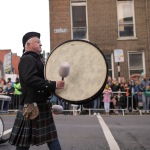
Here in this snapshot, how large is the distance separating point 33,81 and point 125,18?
17845 millimetres

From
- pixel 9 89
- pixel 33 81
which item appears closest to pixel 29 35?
pixel 33 81

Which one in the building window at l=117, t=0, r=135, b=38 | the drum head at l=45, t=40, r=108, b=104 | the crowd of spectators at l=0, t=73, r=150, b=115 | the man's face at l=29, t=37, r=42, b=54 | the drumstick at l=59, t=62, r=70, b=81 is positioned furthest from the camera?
the building window at l=117, t=0, r=135, b=38

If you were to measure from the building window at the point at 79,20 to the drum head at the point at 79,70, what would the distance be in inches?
661

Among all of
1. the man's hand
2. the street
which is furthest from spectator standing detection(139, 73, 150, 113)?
the man's hand

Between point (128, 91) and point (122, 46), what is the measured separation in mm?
Result: 5613

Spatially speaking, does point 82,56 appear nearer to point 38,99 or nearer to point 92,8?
point 38,99

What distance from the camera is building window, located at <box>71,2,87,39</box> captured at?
2066 cm

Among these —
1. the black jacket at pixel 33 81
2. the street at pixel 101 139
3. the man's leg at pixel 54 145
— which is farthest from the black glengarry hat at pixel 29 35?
the street at pixel 101 139

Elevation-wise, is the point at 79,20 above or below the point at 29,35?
above

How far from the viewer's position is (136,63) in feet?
66.4

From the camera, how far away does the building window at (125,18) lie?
20.7 meters

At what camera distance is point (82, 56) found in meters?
3.96

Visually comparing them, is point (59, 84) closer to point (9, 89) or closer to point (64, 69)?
point (64, 69)

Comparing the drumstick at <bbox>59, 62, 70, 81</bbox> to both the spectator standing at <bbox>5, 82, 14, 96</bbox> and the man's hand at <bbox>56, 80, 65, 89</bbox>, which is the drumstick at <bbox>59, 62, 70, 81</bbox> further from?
the spectator standing at <bbox>5, 82, 14, 96</bbox>
